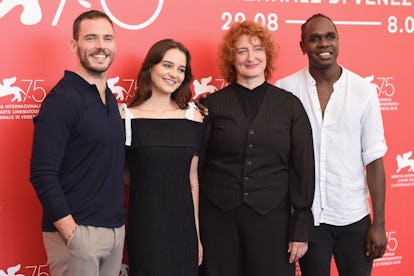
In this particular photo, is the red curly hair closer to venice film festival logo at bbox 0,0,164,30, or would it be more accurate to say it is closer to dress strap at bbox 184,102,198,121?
dress strap at bbox 184,102,198,121

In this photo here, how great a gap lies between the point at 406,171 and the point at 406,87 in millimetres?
460

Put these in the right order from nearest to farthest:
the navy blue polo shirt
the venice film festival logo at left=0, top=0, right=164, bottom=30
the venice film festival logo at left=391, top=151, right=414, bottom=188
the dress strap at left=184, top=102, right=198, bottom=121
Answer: the navy blue polo shirt < the dress strap at left=184, top=102, right=198, bottom=121 < the venice film festival logo at left=0, top=0, right=164, bottom=30 < the venice film festival logo at left=391, top=151, right=414, bottom=188

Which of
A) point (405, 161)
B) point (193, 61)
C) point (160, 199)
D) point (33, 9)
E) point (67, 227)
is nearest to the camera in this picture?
point (67, 227)

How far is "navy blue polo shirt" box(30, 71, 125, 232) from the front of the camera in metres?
1.80

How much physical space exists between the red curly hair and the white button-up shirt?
218 mm

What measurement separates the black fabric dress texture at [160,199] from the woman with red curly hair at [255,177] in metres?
0.12

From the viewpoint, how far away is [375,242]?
7.39 ft

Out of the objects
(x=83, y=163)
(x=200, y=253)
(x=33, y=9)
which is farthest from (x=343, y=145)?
(x=33, y=9)

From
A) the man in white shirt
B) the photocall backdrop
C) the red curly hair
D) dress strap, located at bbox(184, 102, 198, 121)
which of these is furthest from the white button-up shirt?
the photocall backdrop

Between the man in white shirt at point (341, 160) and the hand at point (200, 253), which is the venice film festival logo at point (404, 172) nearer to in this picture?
the man in white shirt at point (341, 160)

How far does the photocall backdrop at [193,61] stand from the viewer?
2.37 metres

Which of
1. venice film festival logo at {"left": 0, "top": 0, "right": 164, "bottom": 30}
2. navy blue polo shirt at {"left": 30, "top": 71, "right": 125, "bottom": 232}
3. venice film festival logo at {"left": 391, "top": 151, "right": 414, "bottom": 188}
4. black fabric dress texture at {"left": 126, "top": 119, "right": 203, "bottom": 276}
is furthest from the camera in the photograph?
venice film festival logo at {"left": 391, "top": 151, "right": 414, "bottom": 188}

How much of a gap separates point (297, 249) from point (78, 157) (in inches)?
36.2

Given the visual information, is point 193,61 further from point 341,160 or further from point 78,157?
point 78,157
